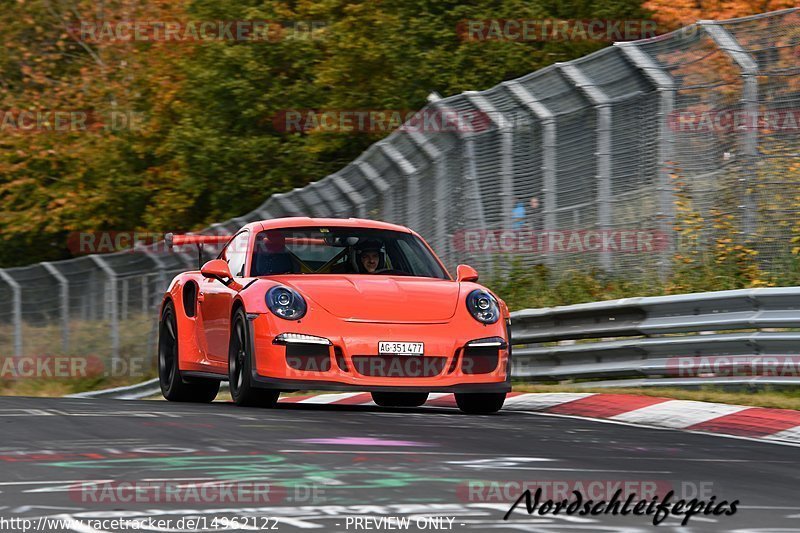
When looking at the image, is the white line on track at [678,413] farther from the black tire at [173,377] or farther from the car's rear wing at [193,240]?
the car's rear wing at [193,240]

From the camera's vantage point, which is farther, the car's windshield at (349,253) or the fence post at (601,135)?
the fence post at (601,135)

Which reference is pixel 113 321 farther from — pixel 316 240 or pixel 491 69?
pixel 316 240

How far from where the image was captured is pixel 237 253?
12.2 m

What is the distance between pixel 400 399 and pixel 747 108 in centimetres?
370

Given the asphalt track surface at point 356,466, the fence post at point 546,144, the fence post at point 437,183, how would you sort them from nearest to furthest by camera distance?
the asphalt track surface at point 356,466
the fence post at point 546,144
the fence post at point 437,183

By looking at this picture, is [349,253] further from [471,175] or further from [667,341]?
[471,175]

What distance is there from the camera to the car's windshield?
11789 millimetres

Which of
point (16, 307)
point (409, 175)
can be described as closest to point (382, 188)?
point (409, 175)

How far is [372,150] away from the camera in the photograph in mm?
18641

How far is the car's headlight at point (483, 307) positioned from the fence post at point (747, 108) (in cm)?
336

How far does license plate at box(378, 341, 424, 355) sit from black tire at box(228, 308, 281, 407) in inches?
35.2

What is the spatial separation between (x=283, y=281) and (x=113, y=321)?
519 inches

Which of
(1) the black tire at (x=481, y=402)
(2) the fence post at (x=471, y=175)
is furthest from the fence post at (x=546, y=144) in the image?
(1) the black tire at (x=481, y=402)

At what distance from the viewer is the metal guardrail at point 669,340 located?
448 inches
